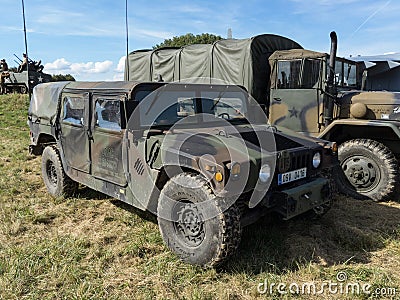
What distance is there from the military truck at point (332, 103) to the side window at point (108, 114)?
3.20 m

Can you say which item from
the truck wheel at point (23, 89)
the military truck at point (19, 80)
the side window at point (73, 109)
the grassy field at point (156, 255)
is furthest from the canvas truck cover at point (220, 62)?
the truck wheel at point (23, 89)

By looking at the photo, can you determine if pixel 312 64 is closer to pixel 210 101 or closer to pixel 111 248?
pixel 210 101

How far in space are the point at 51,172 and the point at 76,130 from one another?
3.81ft

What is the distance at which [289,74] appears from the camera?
5.91 m

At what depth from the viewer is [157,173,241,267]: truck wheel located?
2775 millimetres

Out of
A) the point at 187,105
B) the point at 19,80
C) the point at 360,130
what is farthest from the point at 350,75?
the point at 19,80

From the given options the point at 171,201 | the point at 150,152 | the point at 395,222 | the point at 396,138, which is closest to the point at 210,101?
the point at 150,152

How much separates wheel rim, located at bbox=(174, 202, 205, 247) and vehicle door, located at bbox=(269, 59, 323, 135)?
344 centimetres

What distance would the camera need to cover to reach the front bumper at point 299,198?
298 cm

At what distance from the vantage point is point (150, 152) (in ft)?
10.6

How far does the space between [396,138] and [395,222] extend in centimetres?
158

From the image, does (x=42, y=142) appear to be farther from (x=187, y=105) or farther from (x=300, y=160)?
(x=300, y=160)

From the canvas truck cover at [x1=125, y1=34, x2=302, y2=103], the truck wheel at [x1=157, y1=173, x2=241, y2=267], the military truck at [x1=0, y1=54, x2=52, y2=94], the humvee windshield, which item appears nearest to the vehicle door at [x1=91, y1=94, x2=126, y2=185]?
the humvee windshield

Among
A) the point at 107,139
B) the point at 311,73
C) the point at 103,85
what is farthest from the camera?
the point at 311,73
